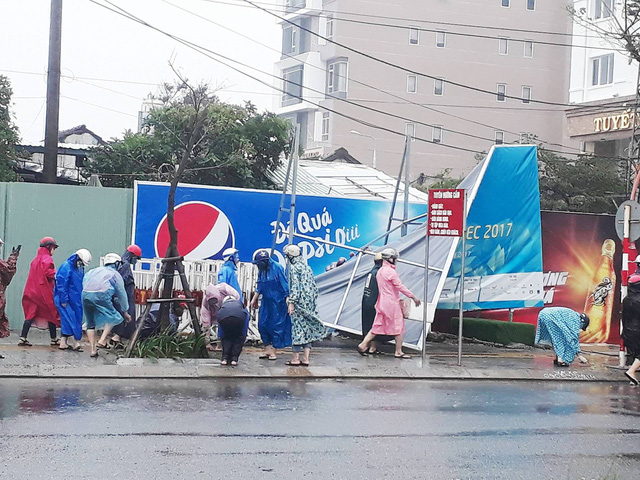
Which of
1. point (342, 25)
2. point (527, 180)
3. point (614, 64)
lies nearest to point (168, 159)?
point (527, 180)

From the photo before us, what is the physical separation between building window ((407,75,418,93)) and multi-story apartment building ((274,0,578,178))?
6cm

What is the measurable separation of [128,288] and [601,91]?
1317 inches

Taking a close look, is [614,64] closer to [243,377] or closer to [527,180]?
[527,180]

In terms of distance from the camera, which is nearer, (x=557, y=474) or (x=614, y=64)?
(x=557, y=474)

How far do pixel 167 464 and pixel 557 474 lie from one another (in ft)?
10.4

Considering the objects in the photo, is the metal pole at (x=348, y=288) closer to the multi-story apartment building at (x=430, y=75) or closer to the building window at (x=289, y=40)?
the multi-story apartment building at (x=430, y=75)

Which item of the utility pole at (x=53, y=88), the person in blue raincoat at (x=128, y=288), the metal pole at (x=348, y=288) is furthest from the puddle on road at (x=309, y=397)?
the utility pole at (x=53, y=88)

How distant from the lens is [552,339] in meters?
14.8

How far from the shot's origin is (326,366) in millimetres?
13477

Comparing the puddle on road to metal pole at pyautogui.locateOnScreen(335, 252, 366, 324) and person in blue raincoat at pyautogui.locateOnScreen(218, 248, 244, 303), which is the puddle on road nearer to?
person in blue raincoat at pyautogui.locateOnScreen(218, 248, 244, 303)

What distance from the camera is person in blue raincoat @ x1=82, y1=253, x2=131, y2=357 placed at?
12883 mm

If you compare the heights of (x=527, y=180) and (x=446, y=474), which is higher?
(x=527, y=180)

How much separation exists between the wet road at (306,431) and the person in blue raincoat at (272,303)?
144 centimetres

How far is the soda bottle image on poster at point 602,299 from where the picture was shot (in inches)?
733
